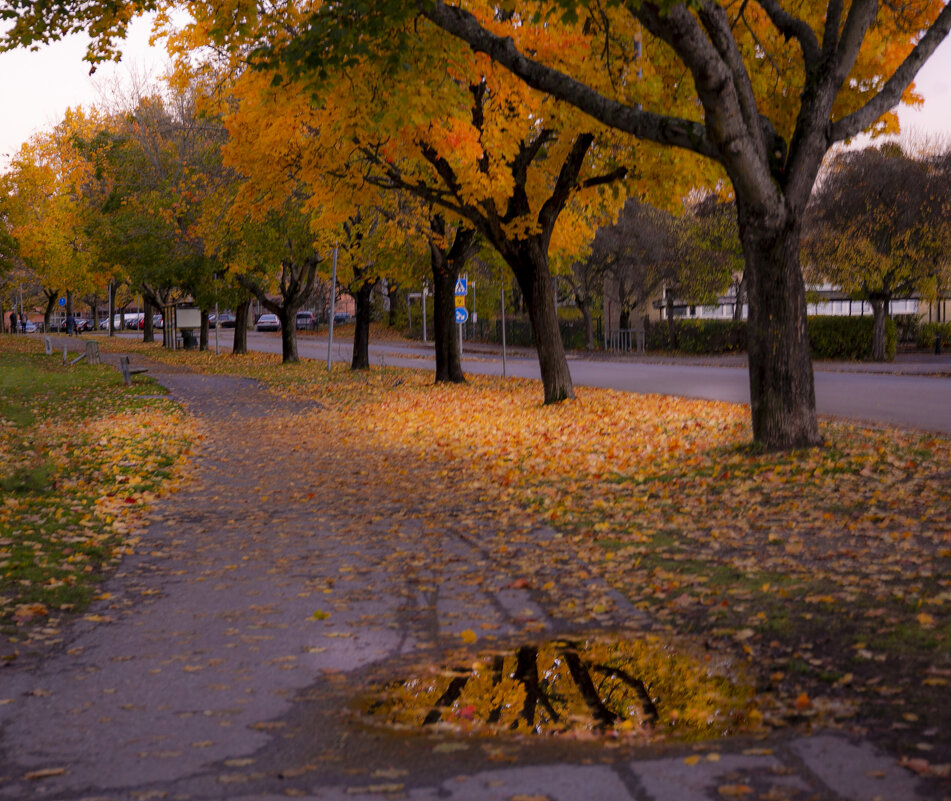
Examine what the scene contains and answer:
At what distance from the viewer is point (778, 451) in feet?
37.5

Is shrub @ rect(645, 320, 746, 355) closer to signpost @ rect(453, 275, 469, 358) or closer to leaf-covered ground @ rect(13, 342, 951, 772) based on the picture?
signpost @ rect(453, 275, 469, 358)

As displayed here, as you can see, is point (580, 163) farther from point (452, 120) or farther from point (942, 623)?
point (942, 623)

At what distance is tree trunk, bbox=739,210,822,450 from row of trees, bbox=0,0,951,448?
0.06ft

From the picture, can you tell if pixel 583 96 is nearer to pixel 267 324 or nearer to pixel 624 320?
pixel 624 320

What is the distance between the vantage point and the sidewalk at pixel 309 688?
12.8 ft

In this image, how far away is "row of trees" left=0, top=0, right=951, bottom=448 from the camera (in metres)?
10.8

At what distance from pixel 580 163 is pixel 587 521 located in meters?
10.8

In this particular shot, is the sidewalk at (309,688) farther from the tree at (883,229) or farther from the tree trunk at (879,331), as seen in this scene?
the tree at (883,229)

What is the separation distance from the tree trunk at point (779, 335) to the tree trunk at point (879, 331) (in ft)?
80.5

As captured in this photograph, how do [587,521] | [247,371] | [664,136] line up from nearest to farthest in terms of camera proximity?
[587,521], [664,136], [247,371]

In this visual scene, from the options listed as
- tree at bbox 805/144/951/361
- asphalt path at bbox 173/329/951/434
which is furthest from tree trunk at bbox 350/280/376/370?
tree at bbox 805/144/951/361

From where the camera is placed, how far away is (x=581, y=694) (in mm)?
5000

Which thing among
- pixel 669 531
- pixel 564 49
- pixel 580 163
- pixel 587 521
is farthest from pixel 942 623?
pixel 580 163

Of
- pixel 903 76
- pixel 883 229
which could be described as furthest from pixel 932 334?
pixel 903 76
